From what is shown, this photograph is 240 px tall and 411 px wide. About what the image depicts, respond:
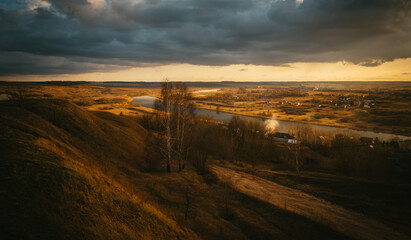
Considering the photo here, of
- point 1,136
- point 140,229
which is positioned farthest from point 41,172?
point 1,136

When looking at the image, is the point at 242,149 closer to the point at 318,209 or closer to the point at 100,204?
the point at 318,209

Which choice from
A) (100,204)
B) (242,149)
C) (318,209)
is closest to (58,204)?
(100,204)

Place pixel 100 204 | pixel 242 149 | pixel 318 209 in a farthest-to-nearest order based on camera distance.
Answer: pixel 242 149 < pixel 318 209 < pixel 100 204

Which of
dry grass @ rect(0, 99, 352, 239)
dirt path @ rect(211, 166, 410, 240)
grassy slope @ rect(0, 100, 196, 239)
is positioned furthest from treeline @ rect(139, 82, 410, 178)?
grassy slope @ rect(0, 100, 196, 239)

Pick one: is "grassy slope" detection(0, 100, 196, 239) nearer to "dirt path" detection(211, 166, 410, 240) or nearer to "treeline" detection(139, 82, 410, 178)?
"dirt path" detection(211, 166, 410, 240)

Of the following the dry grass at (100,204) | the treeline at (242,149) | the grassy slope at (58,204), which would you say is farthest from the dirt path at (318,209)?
the grassy slope at (58,204)

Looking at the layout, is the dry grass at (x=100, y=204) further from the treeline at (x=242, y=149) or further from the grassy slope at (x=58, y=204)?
the treeline at (x=242, y=149)

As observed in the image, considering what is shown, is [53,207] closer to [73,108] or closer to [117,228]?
[117,228]

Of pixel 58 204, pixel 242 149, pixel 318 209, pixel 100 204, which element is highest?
pixel 58 204

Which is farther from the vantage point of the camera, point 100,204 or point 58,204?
point 100,204
